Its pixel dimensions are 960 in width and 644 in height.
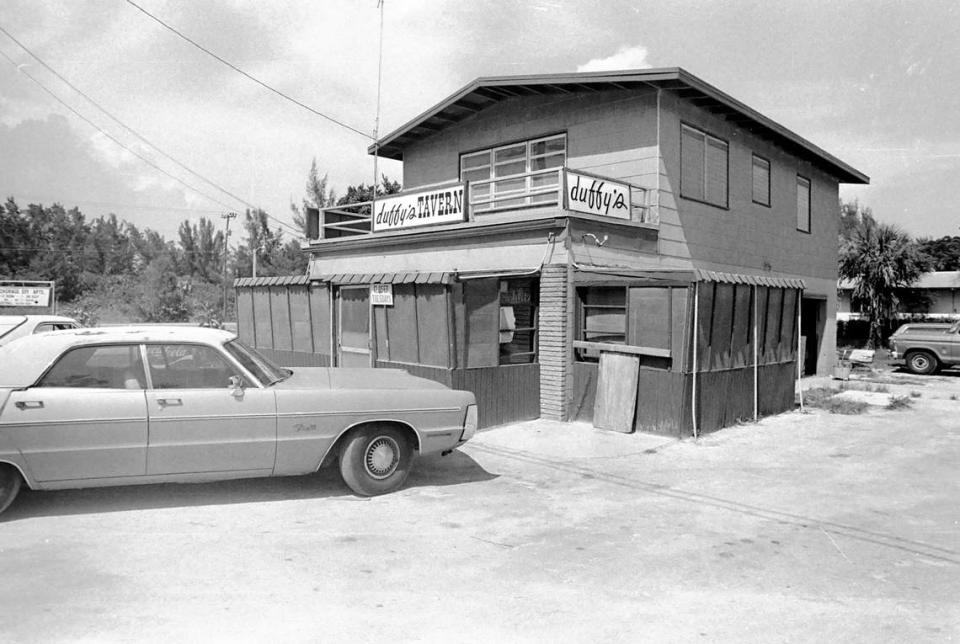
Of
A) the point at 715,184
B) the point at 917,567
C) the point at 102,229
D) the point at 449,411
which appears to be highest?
the point at 102,229

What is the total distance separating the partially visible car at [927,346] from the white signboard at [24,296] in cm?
3294

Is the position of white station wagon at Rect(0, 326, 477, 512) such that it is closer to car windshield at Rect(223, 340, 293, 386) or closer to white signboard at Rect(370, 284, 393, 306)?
car windshield at Rect(223, 340, 293, 386)

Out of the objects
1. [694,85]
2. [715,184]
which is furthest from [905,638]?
[715,184]

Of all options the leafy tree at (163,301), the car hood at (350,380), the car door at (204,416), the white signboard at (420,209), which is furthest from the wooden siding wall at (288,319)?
the leafy tree at (163,301)

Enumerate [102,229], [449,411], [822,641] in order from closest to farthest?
[822,641]
[449,411]
[102,229]

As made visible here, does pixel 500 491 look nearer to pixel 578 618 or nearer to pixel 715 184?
pixel 578 618

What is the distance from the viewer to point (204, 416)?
592 centimetres

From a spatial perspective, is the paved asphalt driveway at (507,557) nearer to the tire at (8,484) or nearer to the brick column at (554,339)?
the tire at (8,484)

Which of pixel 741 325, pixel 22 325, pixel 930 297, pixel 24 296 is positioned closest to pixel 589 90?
pixel 741 325

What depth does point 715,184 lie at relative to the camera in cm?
1435

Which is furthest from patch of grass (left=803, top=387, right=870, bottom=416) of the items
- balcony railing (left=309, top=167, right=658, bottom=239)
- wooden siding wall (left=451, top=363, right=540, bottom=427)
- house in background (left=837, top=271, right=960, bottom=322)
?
house in background (left=837, top=271, right=960, bottom=322)

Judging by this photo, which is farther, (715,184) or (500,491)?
(715,184)

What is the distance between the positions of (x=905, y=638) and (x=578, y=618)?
1.79 meters

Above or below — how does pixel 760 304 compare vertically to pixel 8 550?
above
